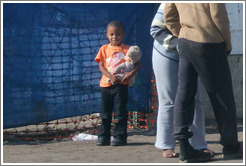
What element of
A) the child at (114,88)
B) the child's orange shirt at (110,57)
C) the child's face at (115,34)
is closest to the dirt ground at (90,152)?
the child at (114,88)

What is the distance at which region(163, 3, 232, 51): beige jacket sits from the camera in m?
4.19

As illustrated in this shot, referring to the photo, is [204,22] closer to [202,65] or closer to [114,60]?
[202,65]

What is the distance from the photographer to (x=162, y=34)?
4.59 meters

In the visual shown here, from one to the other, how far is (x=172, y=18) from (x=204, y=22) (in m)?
0.34

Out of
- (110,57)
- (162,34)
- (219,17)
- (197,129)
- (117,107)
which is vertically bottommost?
(197,129)

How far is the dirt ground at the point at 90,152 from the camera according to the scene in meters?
4.69

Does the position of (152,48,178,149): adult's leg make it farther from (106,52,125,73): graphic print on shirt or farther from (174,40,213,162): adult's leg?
(106,52,125,73): graphic print on shirt

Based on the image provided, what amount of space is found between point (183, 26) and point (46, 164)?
1.71 meters

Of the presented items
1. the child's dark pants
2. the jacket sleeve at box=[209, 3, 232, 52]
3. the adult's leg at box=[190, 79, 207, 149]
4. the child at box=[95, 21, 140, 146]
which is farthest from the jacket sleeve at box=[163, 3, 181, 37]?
Result: the child's dark pants

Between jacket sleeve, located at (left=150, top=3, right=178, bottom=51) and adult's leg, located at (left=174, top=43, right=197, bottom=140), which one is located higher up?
jacket sleeve, located at (left=150, top=3, right=178, bottom=51)

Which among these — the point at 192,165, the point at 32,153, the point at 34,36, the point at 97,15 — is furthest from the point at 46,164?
the point at 97,15

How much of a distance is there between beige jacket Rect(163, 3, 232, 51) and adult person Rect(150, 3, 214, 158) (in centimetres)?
25

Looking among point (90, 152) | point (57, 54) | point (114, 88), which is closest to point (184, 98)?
point (90, 152)

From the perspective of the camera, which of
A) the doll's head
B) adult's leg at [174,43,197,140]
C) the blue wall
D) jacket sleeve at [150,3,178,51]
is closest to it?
adult's leg at [174,43,197,140]
